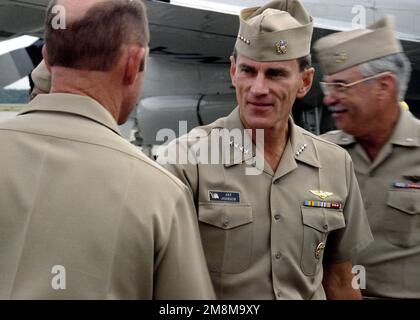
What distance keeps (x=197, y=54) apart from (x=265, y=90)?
7737mm

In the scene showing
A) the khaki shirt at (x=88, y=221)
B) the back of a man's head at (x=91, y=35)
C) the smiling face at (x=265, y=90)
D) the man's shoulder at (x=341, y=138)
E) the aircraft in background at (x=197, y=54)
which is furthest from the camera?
the aircraft in background at (x=197, y=54)

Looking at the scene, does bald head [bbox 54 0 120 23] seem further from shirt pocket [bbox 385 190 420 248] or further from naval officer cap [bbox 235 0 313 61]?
shirt pocket [bbox 385 190 420 248]

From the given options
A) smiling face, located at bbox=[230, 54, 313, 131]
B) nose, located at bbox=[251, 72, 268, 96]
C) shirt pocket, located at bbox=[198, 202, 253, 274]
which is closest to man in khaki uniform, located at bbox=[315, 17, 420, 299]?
smiling face, located at bbox=[230, 54, 313, 131]

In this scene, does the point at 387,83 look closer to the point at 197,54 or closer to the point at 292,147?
the point at 292,147

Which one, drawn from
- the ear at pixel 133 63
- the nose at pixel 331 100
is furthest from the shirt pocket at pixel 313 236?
the ear at pixel 133 63

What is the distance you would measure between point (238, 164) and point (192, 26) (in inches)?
273

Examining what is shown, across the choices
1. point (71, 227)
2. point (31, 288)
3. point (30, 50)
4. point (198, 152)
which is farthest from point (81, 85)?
point (30, 50)

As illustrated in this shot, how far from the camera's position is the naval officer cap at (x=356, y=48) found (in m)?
2.24

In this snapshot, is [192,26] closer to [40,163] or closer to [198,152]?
[198,152]

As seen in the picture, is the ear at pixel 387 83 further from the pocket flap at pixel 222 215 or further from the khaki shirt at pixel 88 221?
the khaki shirt at pixel 88 221

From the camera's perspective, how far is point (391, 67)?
7.41 feet

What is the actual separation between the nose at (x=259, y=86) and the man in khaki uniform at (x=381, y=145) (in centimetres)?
43

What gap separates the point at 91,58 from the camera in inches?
46.3
